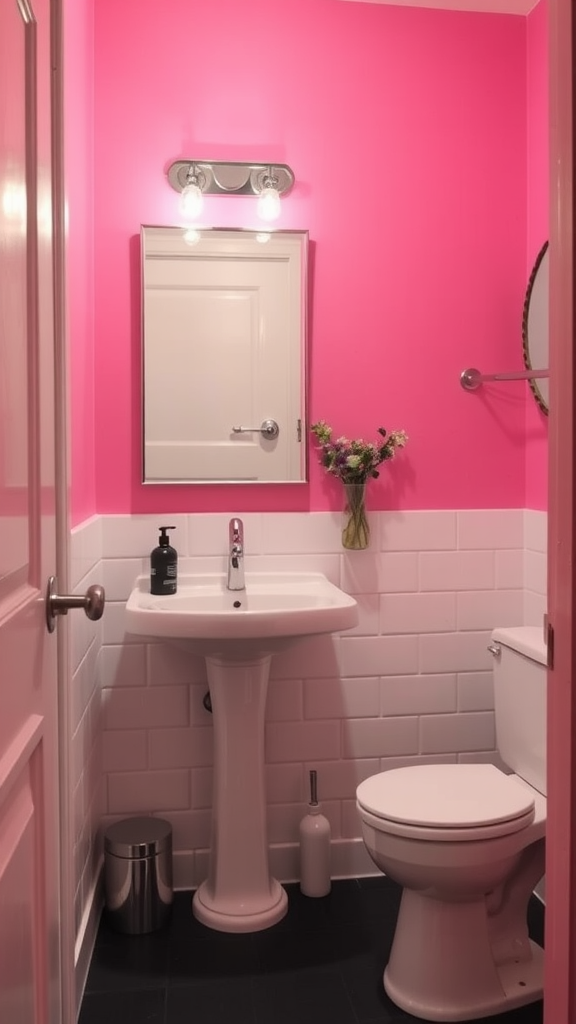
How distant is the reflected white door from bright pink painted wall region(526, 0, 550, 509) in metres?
1.69

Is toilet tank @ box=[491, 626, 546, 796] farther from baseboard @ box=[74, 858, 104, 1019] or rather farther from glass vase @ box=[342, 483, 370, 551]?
baseboard @ box=[74, 858, 104, 1019]

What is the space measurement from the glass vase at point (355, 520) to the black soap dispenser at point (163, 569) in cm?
52

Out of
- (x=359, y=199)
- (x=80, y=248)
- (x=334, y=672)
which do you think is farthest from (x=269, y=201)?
(x=334, y=672)

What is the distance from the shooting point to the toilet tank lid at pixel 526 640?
83.3 inches

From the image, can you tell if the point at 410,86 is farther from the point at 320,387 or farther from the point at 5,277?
the point at 5,277

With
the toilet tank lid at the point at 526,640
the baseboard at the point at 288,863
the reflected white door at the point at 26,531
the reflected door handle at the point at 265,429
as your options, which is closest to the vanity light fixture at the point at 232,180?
the reflected door handle at the point at 265,429

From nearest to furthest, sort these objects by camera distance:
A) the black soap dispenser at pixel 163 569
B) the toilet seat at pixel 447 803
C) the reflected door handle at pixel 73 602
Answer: the reflected door handle at pixel 73 602, the toilet seat at pixel 447 803, the black soap dispenser at pixel 163 569

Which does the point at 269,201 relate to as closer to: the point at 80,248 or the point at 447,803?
the point at 80,248

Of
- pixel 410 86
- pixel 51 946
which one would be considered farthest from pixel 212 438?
pixel 51 946

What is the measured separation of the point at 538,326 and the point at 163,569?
130 cm

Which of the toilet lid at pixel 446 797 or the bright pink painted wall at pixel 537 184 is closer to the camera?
the toilet lid at pixel 446 797

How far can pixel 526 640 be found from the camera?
220cm

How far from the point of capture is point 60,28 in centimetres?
126

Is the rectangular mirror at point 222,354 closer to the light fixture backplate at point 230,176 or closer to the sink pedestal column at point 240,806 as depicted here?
the light fixture backplate at point 230,176
